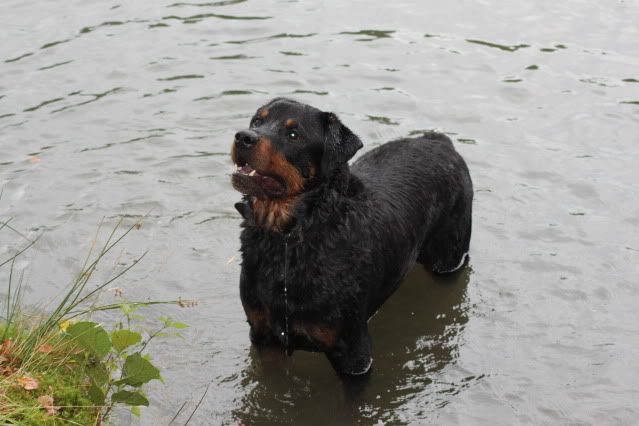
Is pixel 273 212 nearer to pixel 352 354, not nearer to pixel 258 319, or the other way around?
pixel 258 319

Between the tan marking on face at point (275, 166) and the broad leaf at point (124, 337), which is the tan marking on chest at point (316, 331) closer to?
the tan marking on face at point (275, 166)

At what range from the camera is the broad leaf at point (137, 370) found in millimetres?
4941

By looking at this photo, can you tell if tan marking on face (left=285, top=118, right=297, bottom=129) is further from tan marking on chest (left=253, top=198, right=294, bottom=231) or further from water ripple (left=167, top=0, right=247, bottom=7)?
water ripple (left=167, top=0, right=247, bottom=7)

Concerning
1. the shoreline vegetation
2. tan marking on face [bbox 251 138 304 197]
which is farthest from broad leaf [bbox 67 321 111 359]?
tan marking on face [bbox 251 138 304 197]

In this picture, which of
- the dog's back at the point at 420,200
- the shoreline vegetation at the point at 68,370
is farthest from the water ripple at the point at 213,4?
the shoreline vegetation at the point at 68,370

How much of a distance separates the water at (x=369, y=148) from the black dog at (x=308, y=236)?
692mm

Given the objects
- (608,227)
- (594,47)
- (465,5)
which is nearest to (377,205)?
(608,227)

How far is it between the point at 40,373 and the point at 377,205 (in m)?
2.45

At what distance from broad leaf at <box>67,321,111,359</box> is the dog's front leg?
150 centimetres

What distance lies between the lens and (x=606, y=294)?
738 centimetres

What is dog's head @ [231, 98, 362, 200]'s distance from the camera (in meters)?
5.23

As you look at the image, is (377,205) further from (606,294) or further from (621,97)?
(621,97)

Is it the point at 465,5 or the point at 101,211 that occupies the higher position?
the point at 465,5

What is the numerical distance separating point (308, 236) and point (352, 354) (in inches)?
34.6
